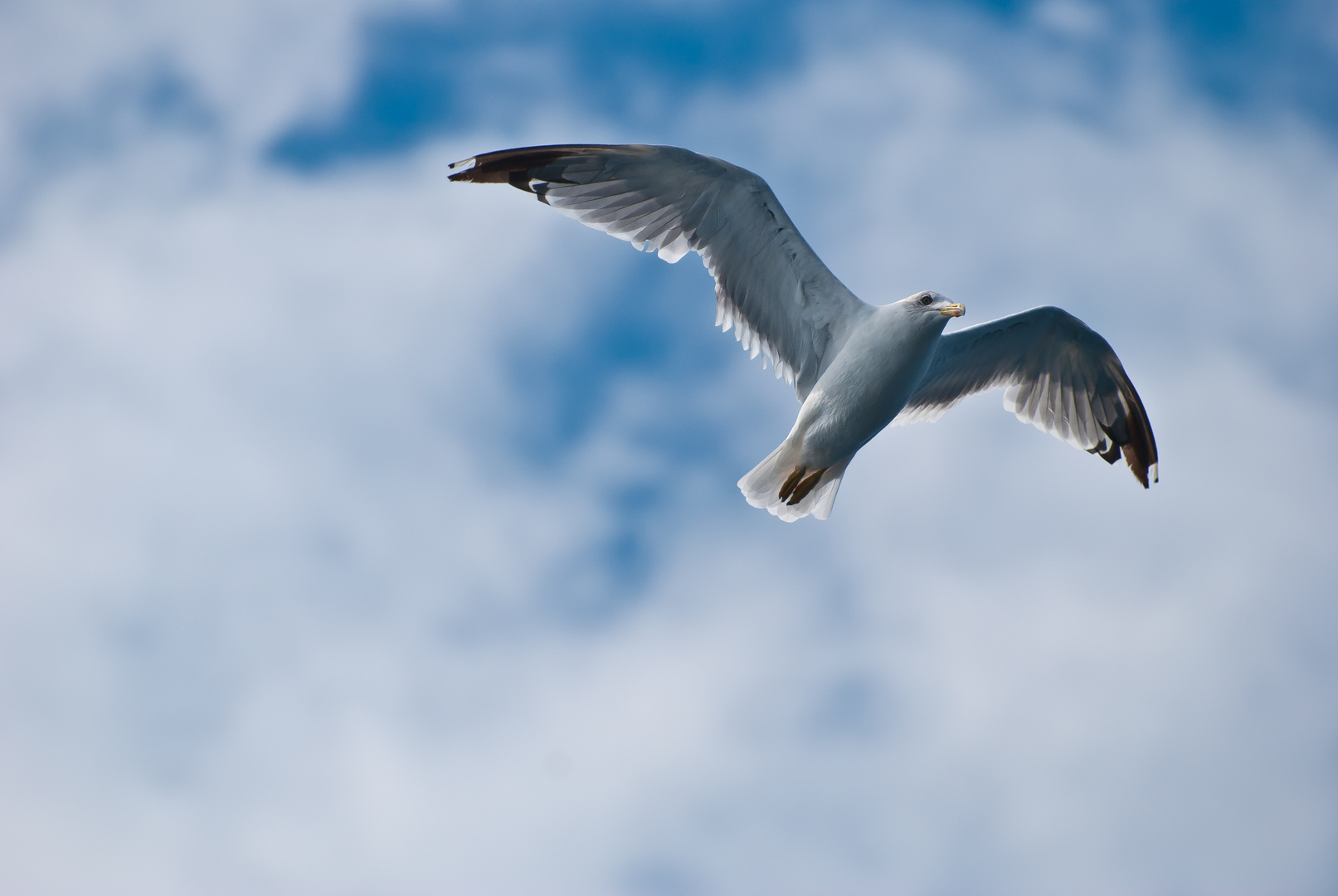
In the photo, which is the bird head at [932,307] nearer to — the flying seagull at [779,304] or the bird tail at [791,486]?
the flying seagull at [779,304]

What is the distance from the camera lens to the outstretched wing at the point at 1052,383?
1123cm

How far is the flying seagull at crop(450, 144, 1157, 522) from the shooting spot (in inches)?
386

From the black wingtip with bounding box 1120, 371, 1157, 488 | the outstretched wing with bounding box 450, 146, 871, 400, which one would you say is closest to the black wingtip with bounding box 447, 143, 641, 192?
the outstretched wing with bounding box 450, 146, 871, 400

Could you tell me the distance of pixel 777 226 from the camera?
32.7 ft

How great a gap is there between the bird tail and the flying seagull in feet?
0.03

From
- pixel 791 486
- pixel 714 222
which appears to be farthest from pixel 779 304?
pixel 791 486

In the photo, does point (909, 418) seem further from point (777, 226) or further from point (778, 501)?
point (777, 226)

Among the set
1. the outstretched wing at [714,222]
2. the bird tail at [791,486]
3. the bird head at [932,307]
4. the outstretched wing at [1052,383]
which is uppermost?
the outstretched wing at [1052,383]

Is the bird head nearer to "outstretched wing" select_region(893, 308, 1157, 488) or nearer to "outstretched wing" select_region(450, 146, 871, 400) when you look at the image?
"outstretched wing" select_region(450, 146, 871, 400)

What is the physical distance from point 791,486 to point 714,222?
2.33 meters

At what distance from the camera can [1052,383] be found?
465 inches

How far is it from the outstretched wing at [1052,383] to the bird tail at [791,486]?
124 centimetres

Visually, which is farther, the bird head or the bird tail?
the bird tail

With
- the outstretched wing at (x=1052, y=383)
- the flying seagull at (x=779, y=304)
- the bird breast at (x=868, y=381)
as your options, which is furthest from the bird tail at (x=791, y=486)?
the outstretched wing at (x=1052, y=383)
